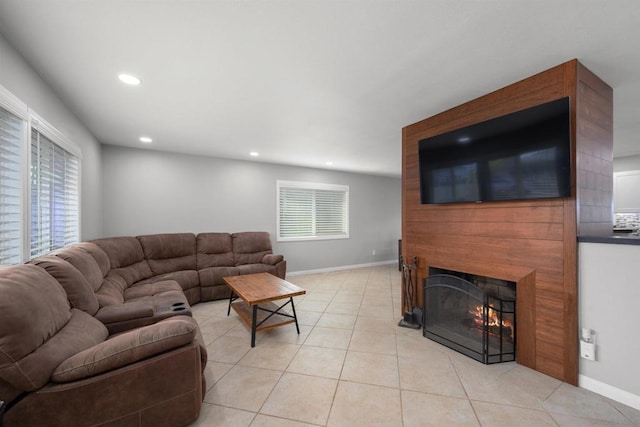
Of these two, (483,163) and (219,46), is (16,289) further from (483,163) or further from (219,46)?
(483,163)

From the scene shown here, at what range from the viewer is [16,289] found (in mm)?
1243

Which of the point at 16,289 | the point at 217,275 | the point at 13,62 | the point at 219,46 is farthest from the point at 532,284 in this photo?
the point at 13,62

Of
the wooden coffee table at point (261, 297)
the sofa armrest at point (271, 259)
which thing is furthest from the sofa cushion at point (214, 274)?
the wooden coffee table at point (261, 297)

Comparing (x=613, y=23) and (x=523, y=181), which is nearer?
(x=613, y=23)

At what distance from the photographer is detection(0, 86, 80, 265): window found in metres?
1.70

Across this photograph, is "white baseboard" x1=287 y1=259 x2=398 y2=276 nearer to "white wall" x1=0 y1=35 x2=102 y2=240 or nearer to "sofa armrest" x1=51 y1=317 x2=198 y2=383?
"white wall" x1=0 y1=35 x2=102 y2=240

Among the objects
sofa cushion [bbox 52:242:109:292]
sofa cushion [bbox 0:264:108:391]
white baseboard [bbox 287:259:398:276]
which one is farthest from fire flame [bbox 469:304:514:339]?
white baseboard [bbox 287:259:398:276]

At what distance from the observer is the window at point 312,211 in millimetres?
5652

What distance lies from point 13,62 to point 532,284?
4.17 m

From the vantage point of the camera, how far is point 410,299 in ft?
10.1

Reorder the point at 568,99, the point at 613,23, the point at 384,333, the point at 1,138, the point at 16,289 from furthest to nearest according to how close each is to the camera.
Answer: the point at 384,333 < the point at 568,99 < the point at 1,138 < the point at 613,23 < the point at 16,289

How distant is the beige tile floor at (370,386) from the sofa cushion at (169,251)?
5.00 ft

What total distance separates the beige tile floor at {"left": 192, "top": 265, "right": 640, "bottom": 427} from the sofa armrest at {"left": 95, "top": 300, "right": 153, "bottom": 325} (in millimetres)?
724

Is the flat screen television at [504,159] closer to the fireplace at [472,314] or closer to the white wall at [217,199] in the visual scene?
the fireplace at [472,314]
